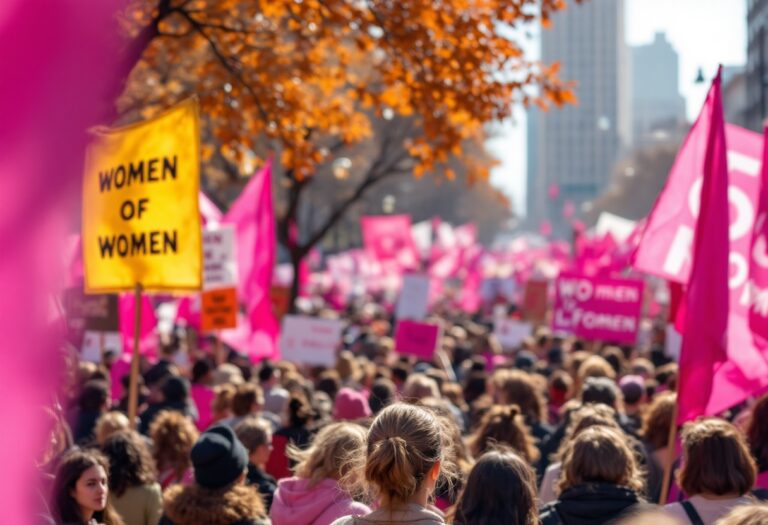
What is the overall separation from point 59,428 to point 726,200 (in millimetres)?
3287

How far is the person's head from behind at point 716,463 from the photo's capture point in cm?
469

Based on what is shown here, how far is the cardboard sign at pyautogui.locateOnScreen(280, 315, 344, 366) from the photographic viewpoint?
44.7 ft

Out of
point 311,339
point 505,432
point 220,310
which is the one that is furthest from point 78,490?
point 311,339

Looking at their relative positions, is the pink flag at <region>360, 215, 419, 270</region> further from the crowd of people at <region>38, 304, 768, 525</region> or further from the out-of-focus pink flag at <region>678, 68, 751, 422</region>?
the out-of-focus pink flag at <region>678, 68, 751, 422</region>

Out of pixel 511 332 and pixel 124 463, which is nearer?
pixel 124 463

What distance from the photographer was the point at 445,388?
993 cm

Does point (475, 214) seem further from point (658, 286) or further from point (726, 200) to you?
point (726, 200)

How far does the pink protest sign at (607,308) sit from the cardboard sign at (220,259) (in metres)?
4.61

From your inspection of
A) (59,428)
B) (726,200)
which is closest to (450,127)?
(726,200)

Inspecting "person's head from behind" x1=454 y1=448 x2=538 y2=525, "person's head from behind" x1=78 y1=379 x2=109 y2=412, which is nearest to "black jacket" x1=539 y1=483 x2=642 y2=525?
"person's head from behind" x1=454 y1=448 x2=538 y2=525

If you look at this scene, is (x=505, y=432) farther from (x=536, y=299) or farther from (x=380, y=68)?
(x=536, y=299)

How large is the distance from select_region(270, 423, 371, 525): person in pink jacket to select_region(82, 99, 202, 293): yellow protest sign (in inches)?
77.6

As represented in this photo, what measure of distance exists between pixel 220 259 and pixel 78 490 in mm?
7165

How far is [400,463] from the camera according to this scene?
11.3ft
